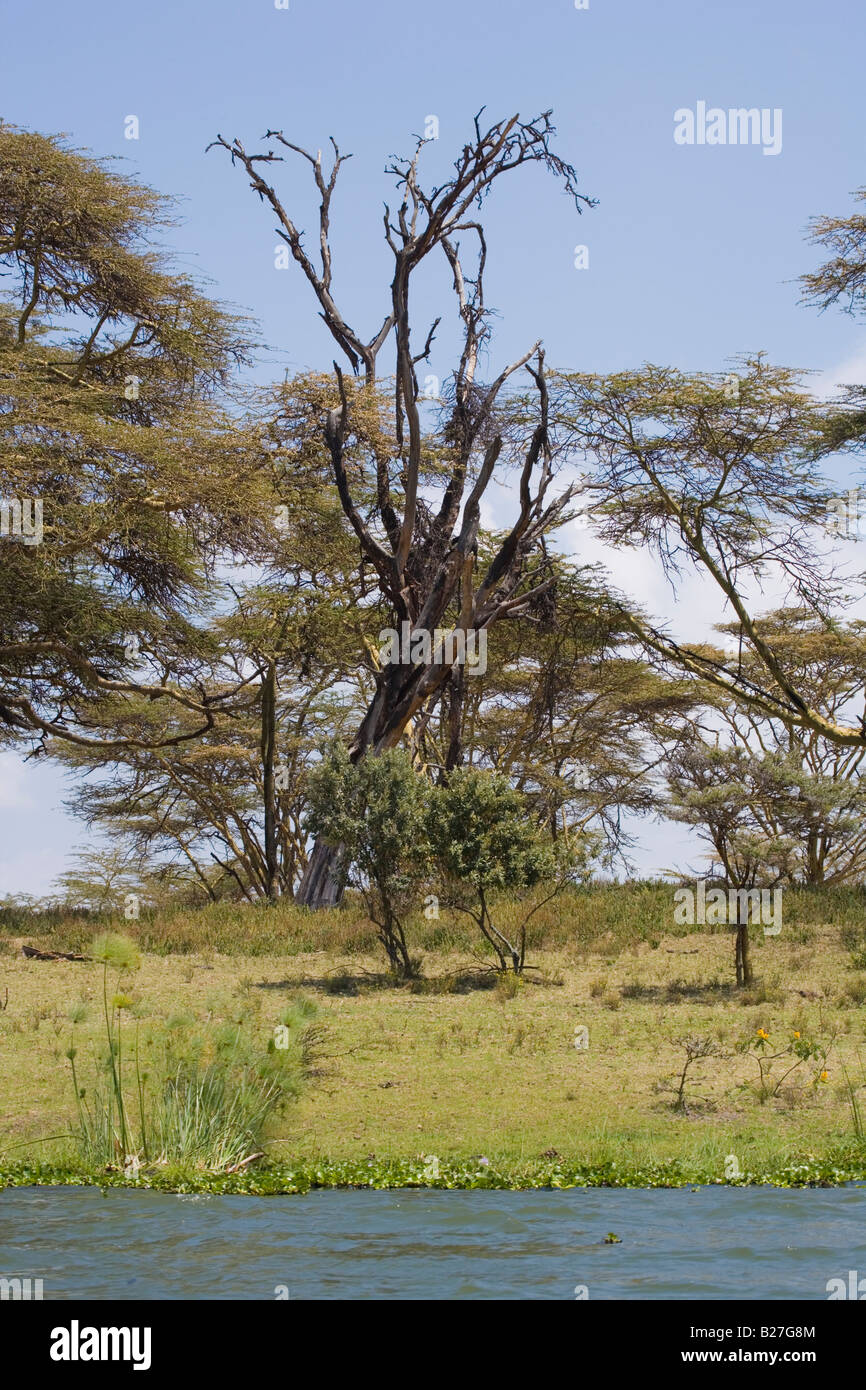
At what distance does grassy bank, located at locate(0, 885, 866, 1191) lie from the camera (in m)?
9.08

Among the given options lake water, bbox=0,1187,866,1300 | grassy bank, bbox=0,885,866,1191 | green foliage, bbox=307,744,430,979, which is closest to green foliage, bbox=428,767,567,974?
green foliage, bbox=307,744,430,979

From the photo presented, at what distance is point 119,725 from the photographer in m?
31.5

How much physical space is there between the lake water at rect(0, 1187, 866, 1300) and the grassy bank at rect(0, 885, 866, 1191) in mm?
403

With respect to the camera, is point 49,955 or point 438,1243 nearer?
point 438,1243

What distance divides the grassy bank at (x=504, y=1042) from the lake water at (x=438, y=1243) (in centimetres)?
40

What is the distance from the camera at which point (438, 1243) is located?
721cm

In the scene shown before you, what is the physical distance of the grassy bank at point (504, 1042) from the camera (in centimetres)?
908

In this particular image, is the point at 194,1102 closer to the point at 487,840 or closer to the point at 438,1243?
the point at 438,1243

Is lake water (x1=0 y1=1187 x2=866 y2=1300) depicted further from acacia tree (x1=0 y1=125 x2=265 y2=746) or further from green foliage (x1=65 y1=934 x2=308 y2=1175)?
acacia tree (x1=0 y1=125 x2=265 y2=746)

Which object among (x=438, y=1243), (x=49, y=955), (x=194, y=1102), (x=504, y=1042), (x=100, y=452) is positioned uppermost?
(x=100, y=452)

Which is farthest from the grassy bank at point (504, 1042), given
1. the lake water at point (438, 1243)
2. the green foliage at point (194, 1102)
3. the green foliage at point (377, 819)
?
the green foliage at point (377, 819)

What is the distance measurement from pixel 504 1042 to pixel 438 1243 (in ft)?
18.8

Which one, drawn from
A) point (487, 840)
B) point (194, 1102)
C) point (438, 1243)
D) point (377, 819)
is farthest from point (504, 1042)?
point (438, 1243)
